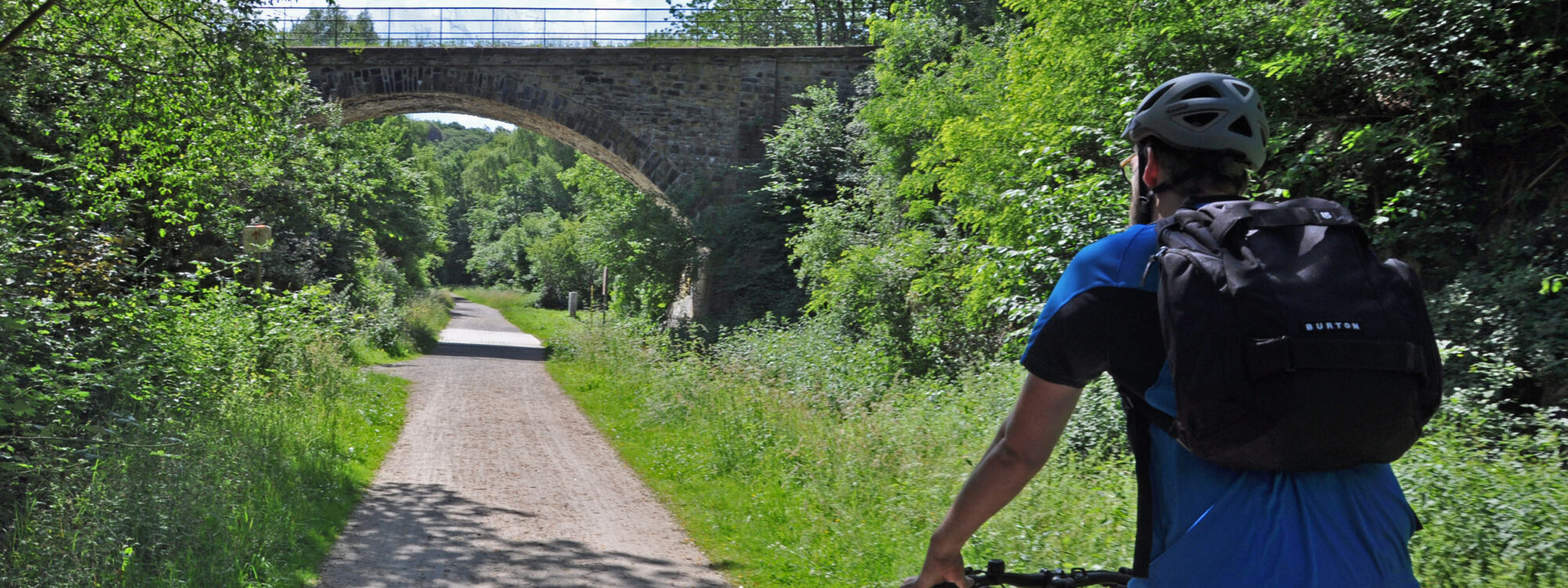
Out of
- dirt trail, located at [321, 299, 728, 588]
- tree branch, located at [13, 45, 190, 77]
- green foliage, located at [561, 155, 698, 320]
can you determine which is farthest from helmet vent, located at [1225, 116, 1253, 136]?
green foliage, located at [561, 155, 698, 320]

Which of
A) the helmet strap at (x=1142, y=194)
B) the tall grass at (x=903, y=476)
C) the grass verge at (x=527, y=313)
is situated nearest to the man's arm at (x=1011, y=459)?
the helmet strap at (x=1142, y=194)

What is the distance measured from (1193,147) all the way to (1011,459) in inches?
23.7

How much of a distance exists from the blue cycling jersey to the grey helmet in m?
0.21

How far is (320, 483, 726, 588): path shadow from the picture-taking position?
19.5ft

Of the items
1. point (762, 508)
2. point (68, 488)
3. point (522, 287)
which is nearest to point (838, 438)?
point (762, 508)

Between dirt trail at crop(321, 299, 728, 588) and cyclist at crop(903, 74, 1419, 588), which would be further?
dirt trail at crop(321, 299, 728, 588)

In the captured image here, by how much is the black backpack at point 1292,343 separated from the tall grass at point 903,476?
10.6 feet

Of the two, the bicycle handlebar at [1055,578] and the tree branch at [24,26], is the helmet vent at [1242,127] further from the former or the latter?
the tree branch at [24,26]

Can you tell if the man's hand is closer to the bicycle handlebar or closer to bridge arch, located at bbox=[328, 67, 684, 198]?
the bicycle handlebar

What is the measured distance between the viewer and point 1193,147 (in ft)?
5.90

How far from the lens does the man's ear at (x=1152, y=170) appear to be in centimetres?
184

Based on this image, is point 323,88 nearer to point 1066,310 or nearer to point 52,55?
point 52,55

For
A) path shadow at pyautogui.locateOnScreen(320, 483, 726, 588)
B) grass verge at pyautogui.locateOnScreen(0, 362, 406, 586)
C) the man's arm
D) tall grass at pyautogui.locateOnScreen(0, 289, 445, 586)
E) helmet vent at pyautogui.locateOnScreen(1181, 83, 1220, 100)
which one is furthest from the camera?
Result: path shadow at pyautogui.locateOnScreen(320, 483, 726, 588)

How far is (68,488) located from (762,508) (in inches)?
165
